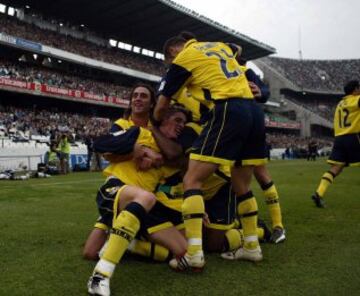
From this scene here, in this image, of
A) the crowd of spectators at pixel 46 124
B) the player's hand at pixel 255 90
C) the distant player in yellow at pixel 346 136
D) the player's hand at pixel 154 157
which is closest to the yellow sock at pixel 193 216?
the player's hand at pixel 154 157

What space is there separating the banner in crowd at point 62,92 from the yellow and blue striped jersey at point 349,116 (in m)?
23.4

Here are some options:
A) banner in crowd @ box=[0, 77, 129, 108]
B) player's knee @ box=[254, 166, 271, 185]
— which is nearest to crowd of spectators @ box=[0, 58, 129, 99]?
banner in crowd @ box=[0, 77, 129, 108]

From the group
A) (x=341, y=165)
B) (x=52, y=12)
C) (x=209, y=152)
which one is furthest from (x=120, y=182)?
(x=52, y=12)

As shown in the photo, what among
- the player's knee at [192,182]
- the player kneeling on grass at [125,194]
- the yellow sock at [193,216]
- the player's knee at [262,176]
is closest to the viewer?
the player kneeling on grass at [125,194]

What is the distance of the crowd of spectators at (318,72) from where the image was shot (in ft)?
213

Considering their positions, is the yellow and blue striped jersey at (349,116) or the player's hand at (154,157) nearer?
the player's hand at (154,157)

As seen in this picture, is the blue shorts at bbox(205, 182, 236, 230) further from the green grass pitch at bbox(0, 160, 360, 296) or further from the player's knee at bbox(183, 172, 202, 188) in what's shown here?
the player's knee at bbox(183, 172, 202, 188)

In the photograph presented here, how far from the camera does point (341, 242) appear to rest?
410 centimetres

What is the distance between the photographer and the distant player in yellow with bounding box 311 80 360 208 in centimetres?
668

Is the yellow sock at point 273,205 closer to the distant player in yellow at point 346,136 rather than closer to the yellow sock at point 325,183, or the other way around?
the distant player in yellow at point 346,136

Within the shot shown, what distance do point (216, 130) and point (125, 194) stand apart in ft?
2.66

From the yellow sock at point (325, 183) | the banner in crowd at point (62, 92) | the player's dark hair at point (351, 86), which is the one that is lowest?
the yellow sock at point (325, 183)

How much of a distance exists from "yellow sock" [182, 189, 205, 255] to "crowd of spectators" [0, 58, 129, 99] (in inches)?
1020

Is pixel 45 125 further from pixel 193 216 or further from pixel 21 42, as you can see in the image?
pixel 193 216
